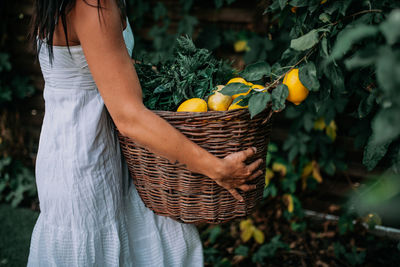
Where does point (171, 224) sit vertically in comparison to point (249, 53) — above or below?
below

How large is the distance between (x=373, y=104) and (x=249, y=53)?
1393 millimetres

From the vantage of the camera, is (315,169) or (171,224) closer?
(171,224)

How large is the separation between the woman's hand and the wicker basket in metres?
0.02

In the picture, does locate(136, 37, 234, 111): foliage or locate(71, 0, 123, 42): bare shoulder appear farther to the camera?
locate(136, 37, 234, 111): foliage

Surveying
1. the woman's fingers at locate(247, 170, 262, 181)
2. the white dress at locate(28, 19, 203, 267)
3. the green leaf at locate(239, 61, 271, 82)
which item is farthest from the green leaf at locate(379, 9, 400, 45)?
the white dress at locate(28, 19, 203, 267)

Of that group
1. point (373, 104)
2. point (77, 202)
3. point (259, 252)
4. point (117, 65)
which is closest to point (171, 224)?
point (77, 202)

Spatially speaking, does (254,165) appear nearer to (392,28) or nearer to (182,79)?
(182,79)

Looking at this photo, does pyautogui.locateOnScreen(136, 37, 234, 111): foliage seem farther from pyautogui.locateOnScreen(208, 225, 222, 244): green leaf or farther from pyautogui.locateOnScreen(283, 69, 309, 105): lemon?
pyautogui.locateOnScreen(208, 225, 222, 244): green leaf

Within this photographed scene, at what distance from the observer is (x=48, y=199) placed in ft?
3.85

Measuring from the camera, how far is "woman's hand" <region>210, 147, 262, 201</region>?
38.8 inches

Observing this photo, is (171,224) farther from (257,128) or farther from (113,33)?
(113,33)

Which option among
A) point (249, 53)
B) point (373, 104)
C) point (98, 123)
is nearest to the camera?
point (373, 104)

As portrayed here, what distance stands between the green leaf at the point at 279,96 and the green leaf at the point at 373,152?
27 centimetres

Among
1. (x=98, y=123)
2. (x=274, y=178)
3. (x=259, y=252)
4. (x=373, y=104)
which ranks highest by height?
(x=373, y=104)
